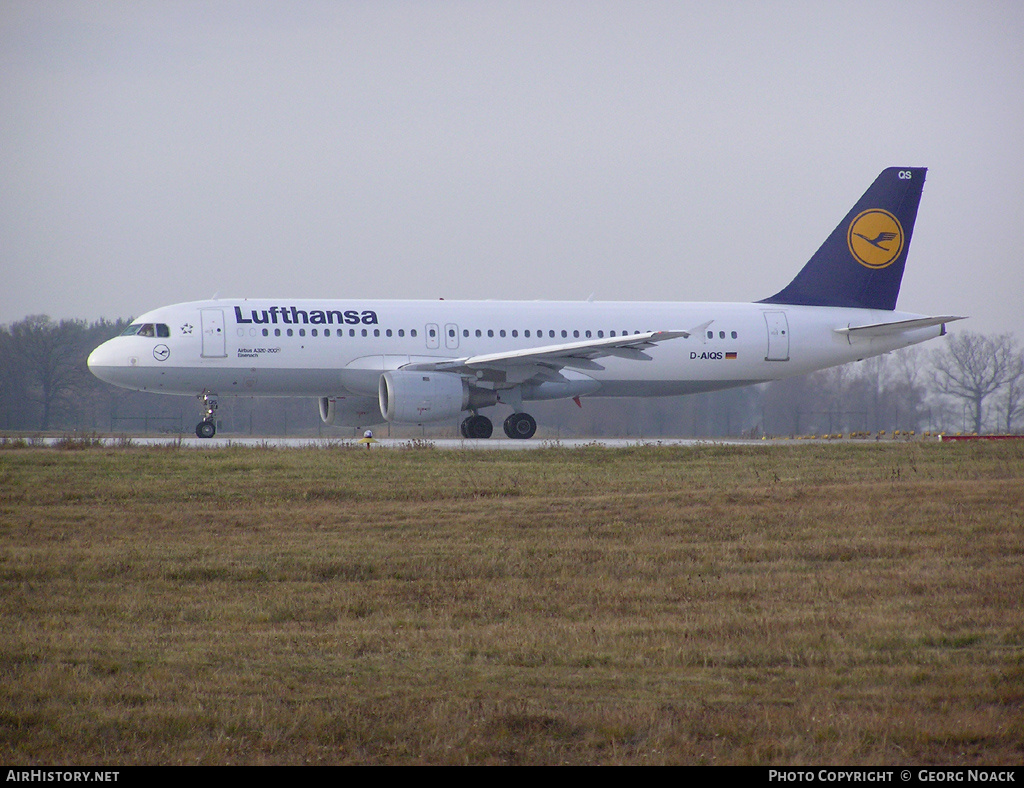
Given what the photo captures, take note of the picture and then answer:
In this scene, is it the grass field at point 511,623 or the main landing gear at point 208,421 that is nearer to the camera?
the grass field at point 511,623

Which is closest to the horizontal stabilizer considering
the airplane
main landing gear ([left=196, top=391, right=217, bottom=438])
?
the airplane

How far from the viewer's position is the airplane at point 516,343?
88.1 ft

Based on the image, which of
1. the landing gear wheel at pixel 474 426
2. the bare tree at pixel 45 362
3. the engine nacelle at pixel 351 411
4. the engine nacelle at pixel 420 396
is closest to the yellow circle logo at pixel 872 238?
Answer: the landing gear wheel at pixel 474 426

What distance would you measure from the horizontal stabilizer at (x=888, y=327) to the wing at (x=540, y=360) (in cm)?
607

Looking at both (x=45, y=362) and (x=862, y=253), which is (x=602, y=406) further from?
(x=45, y=362)

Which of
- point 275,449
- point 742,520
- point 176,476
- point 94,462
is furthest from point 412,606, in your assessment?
point 275,449

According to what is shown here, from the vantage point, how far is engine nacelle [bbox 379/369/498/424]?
25.9 m

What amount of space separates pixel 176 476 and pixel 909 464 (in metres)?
13.5

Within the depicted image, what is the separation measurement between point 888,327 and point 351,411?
15.4 meters

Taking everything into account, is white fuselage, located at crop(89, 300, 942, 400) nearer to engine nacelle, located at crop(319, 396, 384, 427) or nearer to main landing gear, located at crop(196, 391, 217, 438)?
main landing gear, located at crop(196, 391, 217, 438)

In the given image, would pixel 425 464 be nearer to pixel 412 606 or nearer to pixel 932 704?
pixel 412 606

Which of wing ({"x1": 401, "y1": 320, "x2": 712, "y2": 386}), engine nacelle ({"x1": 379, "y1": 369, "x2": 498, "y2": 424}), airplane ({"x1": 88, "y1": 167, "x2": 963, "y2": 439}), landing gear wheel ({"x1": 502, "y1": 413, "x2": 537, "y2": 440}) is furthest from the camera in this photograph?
landing gear wheel ({"x1": 502, "y1": 413, "x2": 537, "y2": 440})

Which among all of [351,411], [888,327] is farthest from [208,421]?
[888,327]

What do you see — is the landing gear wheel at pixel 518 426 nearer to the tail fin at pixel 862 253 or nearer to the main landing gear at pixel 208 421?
the main landing gear at pixel 208 421
